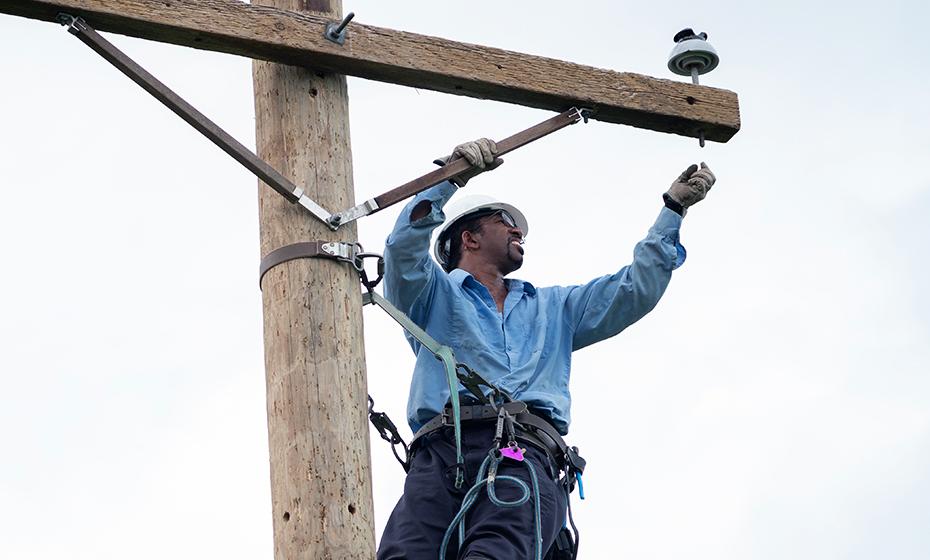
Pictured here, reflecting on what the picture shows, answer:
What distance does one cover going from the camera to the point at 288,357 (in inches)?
197

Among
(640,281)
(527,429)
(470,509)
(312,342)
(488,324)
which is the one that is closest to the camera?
(312,342)

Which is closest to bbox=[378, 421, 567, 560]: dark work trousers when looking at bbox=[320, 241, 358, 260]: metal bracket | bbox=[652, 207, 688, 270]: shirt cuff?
bbox=[320, 241, 358, 260]: metal bracket

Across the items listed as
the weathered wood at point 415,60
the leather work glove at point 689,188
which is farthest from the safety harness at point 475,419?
the leather work glove at point 689,188

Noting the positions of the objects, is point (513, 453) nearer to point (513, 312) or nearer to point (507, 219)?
point (513, 312)

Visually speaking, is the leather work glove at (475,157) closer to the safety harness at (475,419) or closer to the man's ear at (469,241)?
the safety harness at (475,419)

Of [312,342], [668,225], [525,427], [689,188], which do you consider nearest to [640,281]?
[668,225]

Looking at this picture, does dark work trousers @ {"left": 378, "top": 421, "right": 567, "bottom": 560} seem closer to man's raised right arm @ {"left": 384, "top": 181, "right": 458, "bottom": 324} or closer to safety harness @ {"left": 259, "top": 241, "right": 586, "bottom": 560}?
safety harness @ {"left": 259, "top": 241, "right": 586, "bottom": 560}

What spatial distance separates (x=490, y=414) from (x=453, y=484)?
10.4 inches

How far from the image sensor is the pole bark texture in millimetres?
4801

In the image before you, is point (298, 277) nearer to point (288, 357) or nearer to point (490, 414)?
point (288, 357)

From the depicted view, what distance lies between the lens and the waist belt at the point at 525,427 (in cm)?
566

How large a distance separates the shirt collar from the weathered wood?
733mm

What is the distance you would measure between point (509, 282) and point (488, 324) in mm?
381

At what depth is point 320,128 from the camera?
5.36 m
